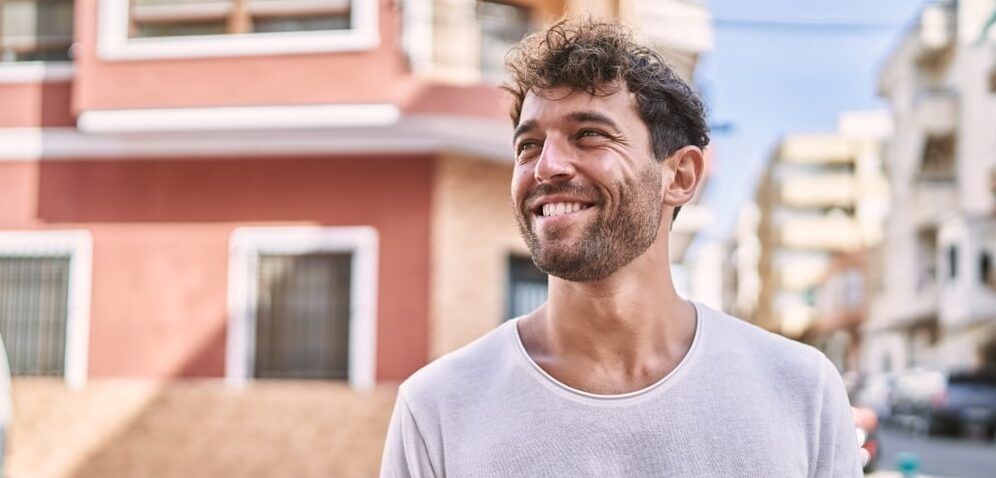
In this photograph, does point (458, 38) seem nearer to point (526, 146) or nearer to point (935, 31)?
point (526, 146)

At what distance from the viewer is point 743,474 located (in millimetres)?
2209

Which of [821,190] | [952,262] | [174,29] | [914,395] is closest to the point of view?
[174,29]

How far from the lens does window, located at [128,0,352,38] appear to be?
41.2ft

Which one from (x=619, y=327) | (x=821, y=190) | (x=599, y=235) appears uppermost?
(x=599, y=235)

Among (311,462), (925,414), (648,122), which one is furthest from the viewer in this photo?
(925,414)

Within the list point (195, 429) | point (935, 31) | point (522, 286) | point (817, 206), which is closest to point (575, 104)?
point (195, 429)

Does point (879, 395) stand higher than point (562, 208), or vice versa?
point (562, 208)

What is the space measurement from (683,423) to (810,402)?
262mm

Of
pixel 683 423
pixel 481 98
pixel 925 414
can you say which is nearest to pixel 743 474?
pixel 683 423

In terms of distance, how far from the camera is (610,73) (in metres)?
2.30

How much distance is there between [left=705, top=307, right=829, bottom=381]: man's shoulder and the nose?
0.45 m

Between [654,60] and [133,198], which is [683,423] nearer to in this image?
[654,60]

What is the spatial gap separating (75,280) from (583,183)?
452 inches

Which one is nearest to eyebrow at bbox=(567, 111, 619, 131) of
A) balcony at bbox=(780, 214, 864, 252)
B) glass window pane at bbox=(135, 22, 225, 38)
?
glass window pane at bbox=(135, 22, 225, 38)
